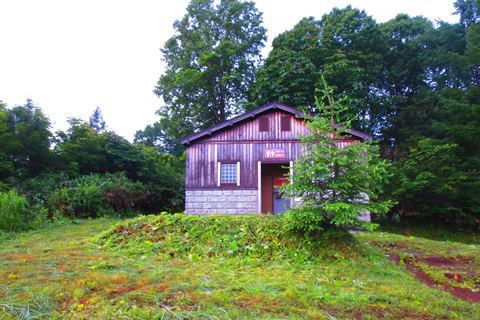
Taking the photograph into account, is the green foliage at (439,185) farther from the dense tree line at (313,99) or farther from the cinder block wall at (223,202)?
the cinder block wall at (223,202)

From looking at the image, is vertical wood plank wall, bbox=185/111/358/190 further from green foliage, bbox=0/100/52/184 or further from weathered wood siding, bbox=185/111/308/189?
green foliage, bbox=0/100/52/184

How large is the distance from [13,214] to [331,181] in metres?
9.68

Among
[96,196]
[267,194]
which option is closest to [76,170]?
[96,196]

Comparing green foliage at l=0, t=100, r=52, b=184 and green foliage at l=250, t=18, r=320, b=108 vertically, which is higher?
green foliage at l=250, t=18, r=320, b=108

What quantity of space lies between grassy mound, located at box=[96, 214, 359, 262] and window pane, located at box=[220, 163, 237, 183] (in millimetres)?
5683

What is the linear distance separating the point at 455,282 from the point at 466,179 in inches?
466

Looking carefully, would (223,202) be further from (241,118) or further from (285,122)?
(285,122)

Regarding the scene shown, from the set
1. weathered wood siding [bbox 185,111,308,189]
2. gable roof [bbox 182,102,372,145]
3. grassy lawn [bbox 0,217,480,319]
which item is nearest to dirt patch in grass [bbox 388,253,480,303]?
grassy lawn [bbox 0,217,480,319]

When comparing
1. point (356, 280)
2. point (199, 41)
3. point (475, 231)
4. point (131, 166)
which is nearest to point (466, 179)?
point (475, 231)

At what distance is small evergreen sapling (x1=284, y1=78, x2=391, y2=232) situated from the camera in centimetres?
572

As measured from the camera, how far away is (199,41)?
27781 millimetres

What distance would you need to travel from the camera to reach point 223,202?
41.8ft

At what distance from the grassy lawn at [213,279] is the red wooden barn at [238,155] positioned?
5.48 metres

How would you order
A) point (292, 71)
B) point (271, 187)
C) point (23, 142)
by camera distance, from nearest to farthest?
point (23, 142) < point (271, 187) < point (292, 71)
